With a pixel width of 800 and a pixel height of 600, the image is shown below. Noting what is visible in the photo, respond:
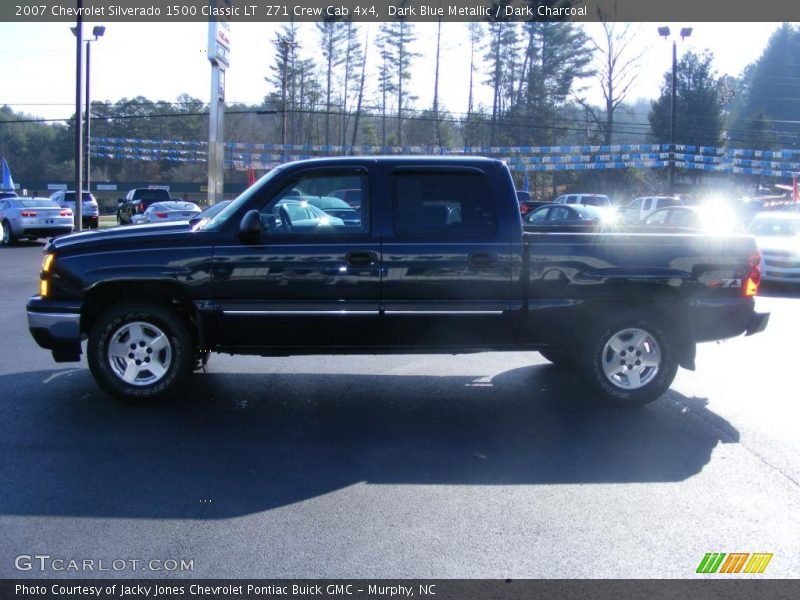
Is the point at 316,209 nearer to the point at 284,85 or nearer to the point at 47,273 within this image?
the point at 47,273

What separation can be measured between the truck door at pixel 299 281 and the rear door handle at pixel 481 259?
0.75 m

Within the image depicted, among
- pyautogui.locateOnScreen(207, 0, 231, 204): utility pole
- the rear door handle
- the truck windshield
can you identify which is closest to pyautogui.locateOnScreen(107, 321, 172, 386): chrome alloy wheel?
the truck windshield

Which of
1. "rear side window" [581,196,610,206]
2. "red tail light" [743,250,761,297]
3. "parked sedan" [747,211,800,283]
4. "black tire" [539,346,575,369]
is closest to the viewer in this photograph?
"red tail light" [743,250,761,297]

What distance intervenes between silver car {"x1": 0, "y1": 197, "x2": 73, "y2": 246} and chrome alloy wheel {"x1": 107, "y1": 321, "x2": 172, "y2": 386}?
21388mm

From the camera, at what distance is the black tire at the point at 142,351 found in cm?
657

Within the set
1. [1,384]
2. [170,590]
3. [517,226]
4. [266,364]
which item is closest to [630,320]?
[517,226]

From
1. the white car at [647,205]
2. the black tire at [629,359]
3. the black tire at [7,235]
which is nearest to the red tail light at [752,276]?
the black tire at [629,359]

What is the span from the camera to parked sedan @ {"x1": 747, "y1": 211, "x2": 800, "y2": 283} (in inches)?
632

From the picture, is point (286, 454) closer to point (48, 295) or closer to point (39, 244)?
point (48, 295)

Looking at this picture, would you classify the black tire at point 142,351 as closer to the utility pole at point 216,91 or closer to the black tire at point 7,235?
the utility pole at point 216,91

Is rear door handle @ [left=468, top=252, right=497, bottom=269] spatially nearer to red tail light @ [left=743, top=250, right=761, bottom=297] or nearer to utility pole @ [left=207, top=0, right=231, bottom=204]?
red tail light @ [left=743, top=250, right=761, bottom=297]

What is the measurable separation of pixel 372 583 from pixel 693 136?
58921mm

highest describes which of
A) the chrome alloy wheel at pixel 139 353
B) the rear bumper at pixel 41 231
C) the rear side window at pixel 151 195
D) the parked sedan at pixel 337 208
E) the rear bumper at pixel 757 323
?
the rear side window at pixel 151 195

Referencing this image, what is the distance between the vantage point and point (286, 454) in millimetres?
5586
